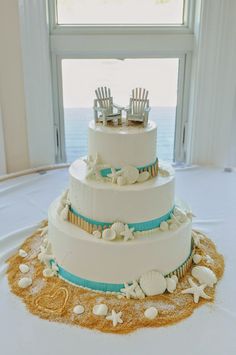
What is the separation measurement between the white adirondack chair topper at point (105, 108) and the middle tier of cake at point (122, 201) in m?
0.18

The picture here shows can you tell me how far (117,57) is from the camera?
216 centimetres

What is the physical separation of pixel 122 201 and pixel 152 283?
0.82 ft

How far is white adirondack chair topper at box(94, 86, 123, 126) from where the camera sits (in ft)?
4.29

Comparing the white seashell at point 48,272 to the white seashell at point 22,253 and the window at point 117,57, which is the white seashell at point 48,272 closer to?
the white seashell at point 22,253

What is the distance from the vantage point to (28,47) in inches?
79.4

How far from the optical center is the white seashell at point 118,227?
4.04 ft

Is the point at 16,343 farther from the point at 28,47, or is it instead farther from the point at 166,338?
the point at 28,47

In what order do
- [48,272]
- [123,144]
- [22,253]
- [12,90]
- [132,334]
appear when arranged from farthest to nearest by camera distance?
[12,90] < [22,253] < [48,272] < [123,144] < [132,334]

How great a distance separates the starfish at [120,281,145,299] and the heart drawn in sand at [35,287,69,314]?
17 cm

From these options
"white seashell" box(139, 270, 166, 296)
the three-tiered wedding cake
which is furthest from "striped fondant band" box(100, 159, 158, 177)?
"white seashell" box(139, 270, 166, 296)

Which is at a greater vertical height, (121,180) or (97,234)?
(121,180)

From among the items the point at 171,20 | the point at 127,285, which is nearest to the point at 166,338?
the point at 127,285

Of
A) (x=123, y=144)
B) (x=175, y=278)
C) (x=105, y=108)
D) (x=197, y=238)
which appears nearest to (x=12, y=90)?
(x=105, y=108)

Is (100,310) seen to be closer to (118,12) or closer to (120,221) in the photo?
(120,221)
